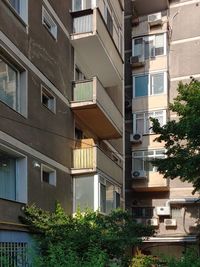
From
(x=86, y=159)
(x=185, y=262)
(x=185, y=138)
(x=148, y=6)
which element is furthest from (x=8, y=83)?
(x=148, y=6)

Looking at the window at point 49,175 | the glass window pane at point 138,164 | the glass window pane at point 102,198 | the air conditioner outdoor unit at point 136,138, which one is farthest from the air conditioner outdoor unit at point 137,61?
the window at point 49,175

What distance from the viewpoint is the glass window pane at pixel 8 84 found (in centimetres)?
1308

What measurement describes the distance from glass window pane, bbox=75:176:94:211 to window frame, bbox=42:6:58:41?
517 cm

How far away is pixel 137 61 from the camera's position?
31.8 metres

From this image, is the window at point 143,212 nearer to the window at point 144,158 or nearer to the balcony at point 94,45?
the window at point 144,158

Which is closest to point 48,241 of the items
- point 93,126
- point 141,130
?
point 93,126

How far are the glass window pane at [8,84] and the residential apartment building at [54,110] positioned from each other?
0.03 metres

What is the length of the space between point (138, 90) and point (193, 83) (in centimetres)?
1232

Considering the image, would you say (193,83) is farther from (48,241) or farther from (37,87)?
(48,241)

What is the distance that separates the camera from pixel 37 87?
14.9 m

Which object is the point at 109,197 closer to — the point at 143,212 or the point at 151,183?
the point at 151,183

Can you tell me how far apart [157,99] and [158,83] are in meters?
1.08

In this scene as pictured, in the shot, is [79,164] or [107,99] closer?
[79,164]

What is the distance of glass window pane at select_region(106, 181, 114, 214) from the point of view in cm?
2000
